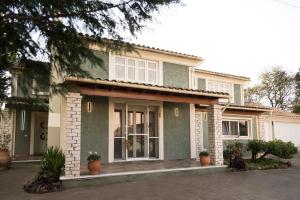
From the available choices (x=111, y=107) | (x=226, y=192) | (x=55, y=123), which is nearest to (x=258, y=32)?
(x=111, y=107)

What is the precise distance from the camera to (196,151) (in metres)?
14.8

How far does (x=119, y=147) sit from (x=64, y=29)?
376 inches

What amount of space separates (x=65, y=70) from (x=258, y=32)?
43.8 feet

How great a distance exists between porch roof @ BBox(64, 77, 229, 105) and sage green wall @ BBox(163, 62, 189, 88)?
242 cm

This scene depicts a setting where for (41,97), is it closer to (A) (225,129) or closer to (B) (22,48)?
(B) (22,48)

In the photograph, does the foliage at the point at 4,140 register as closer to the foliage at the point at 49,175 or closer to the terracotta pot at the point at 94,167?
the foliage at the point at 49,175

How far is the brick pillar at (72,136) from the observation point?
858 cm

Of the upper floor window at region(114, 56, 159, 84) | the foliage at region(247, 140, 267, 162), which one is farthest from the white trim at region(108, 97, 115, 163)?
the foliage at region(247, 140, 267, 162)

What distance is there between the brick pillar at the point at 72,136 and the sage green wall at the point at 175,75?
595 centimetres

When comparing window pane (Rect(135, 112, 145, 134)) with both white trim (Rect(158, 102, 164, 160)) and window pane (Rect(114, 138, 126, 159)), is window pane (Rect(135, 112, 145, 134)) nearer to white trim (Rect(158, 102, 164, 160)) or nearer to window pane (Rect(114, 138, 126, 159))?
white trim (Rect(158, 102, 164, 160))

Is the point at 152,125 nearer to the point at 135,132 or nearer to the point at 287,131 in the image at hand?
the point at 135,132

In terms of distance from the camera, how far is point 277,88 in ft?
142

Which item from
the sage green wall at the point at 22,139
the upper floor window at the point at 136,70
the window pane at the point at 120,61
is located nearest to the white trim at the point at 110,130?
the upper floor window at the point at 136,70

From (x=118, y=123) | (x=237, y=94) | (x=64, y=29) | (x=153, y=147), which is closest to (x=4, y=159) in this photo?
(x=118, y=123)
